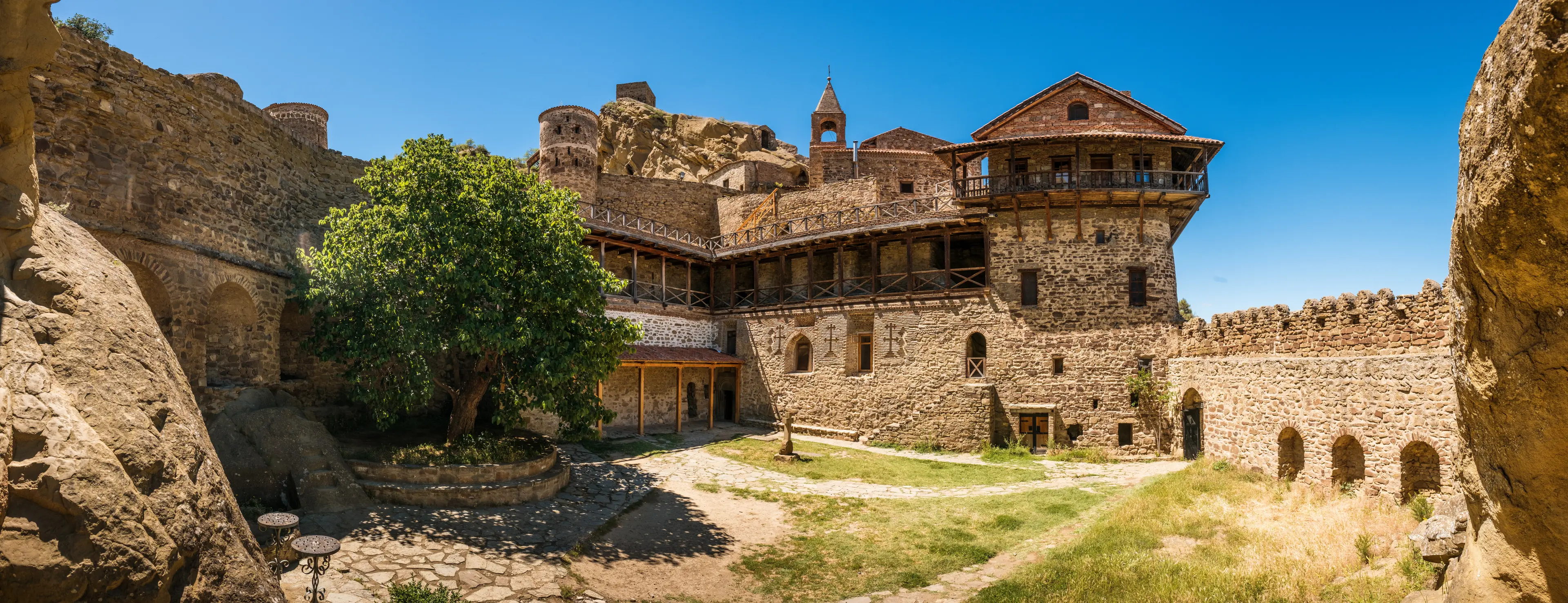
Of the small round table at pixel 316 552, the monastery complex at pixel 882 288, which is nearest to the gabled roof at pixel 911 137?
the monastery complex at pixel 882 288

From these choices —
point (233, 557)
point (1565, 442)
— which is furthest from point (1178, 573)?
point (233, 557)

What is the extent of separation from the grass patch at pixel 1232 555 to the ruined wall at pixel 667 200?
24019 mm

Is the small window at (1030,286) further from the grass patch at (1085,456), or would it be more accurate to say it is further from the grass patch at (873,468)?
the grass patch at (873,468)

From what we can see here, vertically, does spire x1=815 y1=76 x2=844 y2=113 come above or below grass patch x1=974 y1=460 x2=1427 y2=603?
above

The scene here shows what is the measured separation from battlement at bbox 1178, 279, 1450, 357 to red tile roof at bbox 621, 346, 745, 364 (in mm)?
14731

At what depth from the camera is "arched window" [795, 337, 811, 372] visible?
81.3ft

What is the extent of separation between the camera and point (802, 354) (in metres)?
25.0

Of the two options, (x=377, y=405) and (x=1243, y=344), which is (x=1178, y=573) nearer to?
Result: (x=1243, y=344)

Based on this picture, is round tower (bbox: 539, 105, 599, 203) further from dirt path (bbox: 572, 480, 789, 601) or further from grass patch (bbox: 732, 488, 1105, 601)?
grass patch (bbox: 732, 488, 1105, 601)

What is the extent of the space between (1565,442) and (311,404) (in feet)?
58.4

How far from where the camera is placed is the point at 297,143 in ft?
49.2

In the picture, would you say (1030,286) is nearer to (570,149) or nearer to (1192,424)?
(1192,424)

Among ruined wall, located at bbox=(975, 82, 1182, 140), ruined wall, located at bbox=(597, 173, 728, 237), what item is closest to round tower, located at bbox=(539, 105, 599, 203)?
ruined wall, located at bbox=(597, 173, 728, 237)

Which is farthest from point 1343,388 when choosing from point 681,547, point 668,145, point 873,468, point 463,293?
point 668,145
